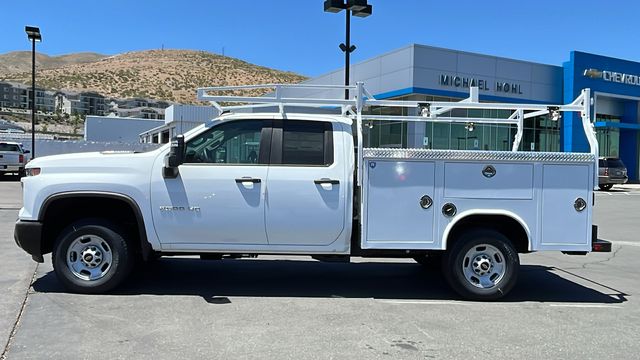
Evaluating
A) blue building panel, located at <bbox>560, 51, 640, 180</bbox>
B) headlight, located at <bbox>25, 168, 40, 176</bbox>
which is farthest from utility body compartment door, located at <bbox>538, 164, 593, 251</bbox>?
blue building panel, located at <bbox>560, 51, 640, 180</bbox>

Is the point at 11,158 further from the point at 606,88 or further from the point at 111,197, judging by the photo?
the point at 606,88

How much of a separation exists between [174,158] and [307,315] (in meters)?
2.22

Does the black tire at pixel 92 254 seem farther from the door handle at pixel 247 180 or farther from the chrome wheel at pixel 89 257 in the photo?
the door handle at pixel 247 180

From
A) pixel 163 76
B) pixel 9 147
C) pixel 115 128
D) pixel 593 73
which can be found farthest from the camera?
pixel 163 76

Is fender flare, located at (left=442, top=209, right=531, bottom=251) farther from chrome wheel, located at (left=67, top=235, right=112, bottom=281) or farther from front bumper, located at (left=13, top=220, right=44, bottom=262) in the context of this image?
front bumper, located at (left=13, top=220, right=44, bottom=262)

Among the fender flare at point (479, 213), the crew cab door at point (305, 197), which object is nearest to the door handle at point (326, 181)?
the crew cab door at point (305, 197)

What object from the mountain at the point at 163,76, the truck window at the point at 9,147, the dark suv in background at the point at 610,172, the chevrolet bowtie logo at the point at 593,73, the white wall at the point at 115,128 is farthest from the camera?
the mountain at the point at 163,76

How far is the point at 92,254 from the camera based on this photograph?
647 centimetres

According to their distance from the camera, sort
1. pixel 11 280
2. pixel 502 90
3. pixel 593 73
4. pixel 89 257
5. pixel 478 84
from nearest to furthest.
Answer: pixel 89 257, pixel 11 280, pixel 478 84, pixel 502 90, pixel 593 73

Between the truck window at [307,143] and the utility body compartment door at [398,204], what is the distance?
530 mm

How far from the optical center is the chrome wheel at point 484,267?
660 cm

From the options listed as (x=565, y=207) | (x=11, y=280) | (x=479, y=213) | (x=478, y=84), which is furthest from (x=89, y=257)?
(x=478, y=84)

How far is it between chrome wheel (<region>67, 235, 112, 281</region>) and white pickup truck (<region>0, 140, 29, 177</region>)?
24498 mm

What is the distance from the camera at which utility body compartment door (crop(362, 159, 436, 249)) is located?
6484mm
